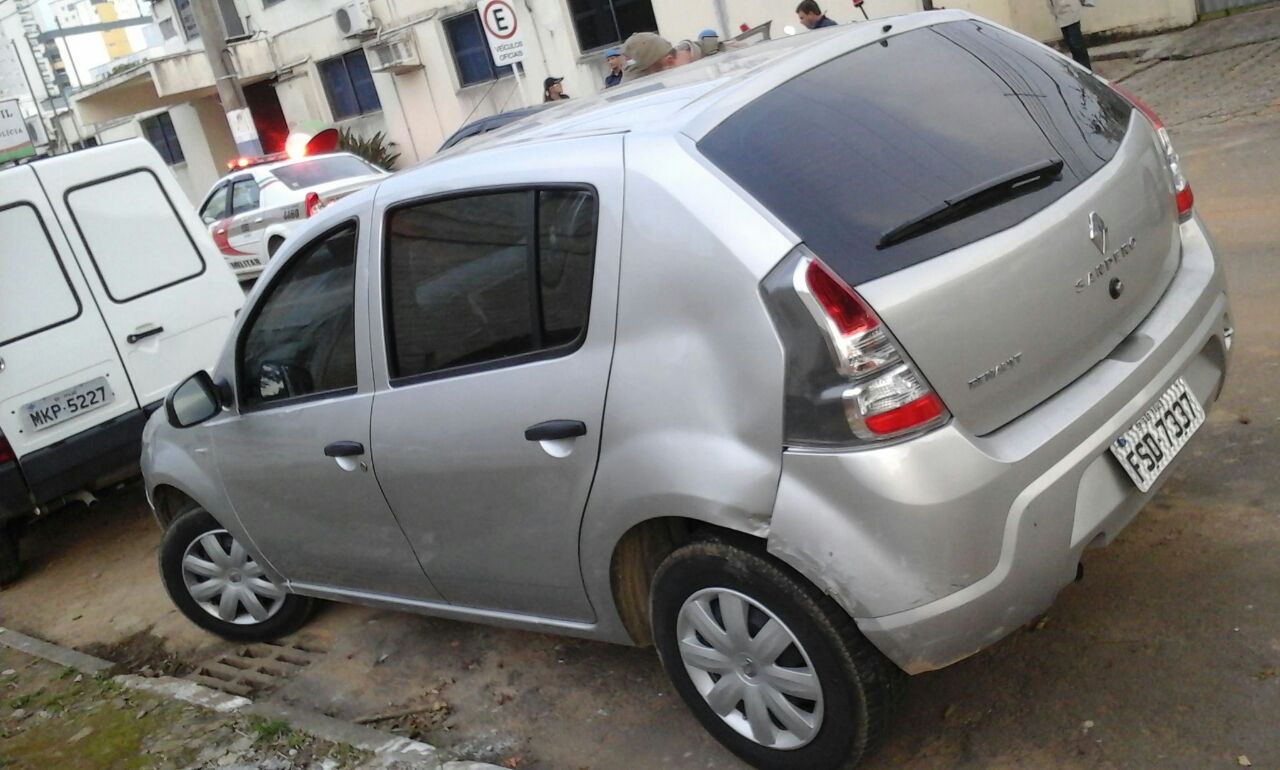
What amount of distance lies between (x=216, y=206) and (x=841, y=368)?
46.7 feet

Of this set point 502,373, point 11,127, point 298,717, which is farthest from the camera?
point 11,127

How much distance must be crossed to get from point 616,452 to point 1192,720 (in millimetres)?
1586

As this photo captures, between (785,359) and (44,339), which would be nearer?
(785,359)

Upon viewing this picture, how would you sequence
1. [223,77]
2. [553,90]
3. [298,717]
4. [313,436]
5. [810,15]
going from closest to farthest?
[313,436], [298,717], [810,15], [553,90], [223,77]

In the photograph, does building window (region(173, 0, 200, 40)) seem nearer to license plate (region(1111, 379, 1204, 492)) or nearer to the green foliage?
the green foliage

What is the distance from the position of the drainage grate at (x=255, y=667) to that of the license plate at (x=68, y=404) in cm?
208

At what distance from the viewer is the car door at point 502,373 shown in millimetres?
3064

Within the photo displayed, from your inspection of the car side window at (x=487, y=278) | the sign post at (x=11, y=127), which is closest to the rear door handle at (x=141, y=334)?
the car side window at (x=487, y=278)

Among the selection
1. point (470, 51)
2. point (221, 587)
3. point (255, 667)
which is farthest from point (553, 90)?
point (255, 667)

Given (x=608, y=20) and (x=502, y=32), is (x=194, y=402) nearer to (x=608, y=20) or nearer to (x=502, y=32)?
(x=502, y=32)

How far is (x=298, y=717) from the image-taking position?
409 centimetres

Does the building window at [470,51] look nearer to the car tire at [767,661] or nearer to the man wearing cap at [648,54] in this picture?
the man wearing cap at [648,54]

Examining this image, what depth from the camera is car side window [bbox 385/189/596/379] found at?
123 inches

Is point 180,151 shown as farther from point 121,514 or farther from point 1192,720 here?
point 1192,720
